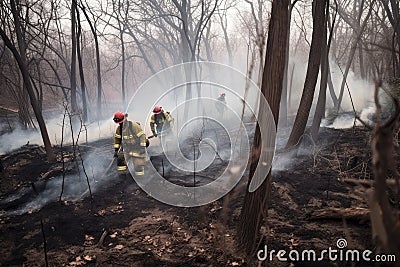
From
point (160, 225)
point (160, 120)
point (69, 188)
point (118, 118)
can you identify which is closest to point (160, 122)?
point (160, 120)

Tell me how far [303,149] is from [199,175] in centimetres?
394

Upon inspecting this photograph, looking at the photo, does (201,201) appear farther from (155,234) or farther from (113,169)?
(113,169)

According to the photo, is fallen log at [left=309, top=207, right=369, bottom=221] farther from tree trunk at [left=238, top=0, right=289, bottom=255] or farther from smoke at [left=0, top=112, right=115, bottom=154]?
smoke at [left=0, top=112, right=115, bottom=154]

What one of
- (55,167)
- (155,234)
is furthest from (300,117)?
(55,167)

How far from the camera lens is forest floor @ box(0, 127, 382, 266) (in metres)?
3.97

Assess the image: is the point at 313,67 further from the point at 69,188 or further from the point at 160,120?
the point at 69,188

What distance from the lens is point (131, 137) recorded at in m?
6.63

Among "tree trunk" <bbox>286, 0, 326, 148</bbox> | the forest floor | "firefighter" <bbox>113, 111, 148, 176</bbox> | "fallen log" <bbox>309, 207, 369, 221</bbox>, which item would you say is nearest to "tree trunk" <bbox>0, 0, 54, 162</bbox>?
the forest floor

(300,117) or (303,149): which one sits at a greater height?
(300,117)

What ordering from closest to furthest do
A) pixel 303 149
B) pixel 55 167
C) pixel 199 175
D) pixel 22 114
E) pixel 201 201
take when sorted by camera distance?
pixel 201 201 < pixel 199 175 < pixel 55 167 < pixel 303 149 < pixel 22 114

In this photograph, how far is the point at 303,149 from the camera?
9.17 metres

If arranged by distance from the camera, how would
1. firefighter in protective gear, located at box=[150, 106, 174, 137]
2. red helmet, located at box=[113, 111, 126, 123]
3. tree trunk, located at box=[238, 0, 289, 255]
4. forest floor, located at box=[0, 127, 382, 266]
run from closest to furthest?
tree trunk, located at box=[238, 0, 289, 255] < forest floor, located at box=[0, 127, 382, 266] < red helmet, located at box=[113, 111, 126, 123] < firefighter in protective gear, located at box=[150, 106, 174, 137]

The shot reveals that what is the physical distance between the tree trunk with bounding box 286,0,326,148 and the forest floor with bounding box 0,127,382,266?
1.18m

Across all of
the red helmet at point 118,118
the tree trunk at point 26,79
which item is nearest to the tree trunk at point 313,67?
the red helmet at point 118,118
